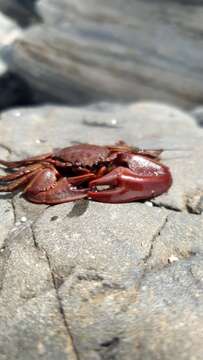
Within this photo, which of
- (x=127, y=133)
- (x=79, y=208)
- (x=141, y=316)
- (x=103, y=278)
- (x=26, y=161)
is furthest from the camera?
(x=127, y=133)

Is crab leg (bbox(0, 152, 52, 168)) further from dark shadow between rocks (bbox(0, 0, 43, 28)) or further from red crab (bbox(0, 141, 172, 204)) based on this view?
dark shadow between rocks (bbox(0, 0, 43, 28))

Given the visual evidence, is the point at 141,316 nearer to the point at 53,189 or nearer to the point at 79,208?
the point at 79,208

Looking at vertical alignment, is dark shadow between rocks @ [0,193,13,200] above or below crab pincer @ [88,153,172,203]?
below

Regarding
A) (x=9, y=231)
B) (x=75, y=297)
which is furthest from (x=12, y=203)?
(x=75, y=297)

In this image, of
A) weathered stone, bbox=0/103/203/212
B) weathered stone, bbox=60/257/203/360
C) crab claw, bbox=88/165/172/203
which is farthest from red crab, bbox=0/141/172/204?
weathered stone, bbox=60/257/203/360

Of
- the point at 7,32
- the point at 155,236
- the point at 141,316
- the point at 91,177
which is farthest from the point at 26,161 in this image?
the point at 7,32

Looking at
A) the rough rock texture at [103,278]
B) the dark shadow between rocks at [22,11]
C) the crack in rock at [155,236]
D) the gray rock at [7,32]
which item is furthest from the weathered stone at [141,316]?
the dark shadow between rocks at [22,11]

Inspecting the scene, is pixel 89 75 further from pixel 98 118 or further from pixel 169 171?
pixel 169 171
